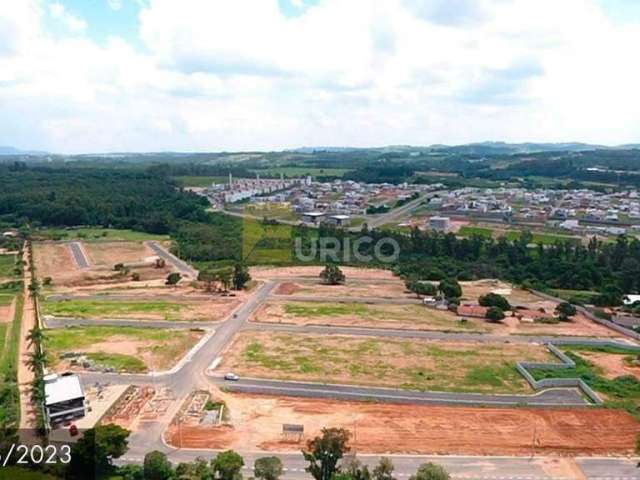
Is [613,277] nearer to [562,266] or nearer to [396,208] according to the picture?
[562,266]

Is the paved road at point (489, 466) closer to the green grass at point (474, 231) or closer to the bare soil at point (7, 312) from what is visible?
the bare soil at point (7, 312)

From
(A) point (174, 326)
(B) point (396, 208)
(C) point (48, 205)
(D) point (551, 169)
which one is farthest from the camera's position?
(D) point (551, 169)

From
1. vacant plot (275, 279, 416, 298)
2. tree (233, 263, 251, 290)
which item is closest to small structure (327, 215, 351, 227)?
vacant plot (275, 279, 416, 298)

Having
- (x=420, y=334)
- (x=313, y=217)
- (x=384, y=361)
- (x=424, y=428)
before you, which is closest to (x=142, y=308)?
(x=384, y=361)

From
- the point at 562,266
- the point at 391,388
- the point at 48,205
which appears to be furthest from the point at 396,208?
the point at 391,388

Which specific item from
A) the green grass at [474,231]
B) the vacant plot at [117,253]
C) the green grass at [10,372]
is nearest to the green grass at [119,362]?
the green grass at [10,372]

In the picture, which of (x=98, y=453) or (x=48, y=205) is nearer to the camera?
(x=98, y=453)
